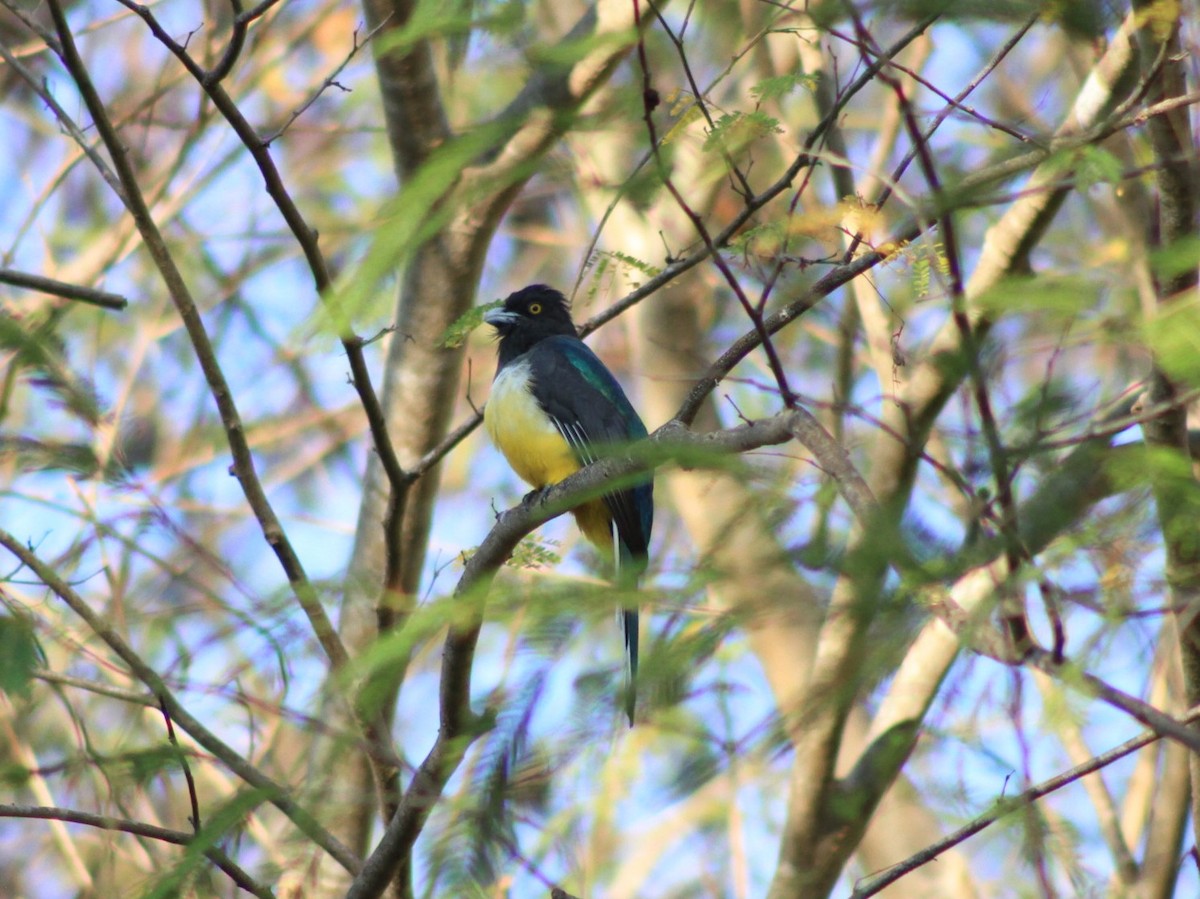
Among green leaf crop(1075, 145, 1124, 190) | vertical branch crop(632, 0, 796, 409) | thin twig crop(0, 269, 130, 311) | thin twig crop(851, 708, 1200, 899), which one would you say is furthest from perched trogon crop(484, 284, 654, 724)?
green leaf crop(1075, 145, 1124, 190)

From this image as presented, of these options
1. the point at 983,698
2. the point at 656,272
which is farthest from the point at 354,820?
the point at 983,698

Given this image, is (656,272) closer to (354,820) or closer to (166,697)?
(166,697)

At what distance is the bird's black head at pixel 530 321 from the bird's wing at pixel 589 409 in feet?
1.17

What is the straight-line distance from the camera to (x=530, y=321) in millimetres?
6793

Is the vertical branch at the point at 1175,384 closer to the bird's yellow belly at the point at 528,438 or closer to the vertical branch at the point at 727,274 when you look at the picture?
the vertical branch at the point at 727,274

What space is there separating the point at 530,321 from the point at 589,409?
1.03 meters

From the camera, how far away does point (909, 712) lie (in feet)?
17.7

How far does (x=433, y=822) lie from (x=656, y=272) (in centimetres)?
235

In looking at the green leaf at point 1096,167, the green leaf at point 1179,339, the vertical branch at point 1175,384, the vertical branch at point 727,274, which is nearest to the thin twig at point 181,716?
the vertical branch at point 727,274

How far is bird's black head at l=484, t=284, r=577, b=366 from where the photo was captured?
677 cm

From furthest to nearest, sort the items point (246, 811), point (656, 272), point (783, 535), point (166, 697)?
point (656, 272) → point (166, 697) → point (246, 811) → point (783, 535)

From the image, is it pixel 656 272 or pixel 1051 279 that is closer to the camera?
pixel 1051 279

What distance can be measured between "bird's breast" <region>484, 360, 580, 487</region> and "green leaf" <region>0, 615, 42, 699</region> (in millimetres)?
2167

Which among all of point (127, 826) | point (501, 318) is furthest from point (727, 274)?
point (501, 318)
